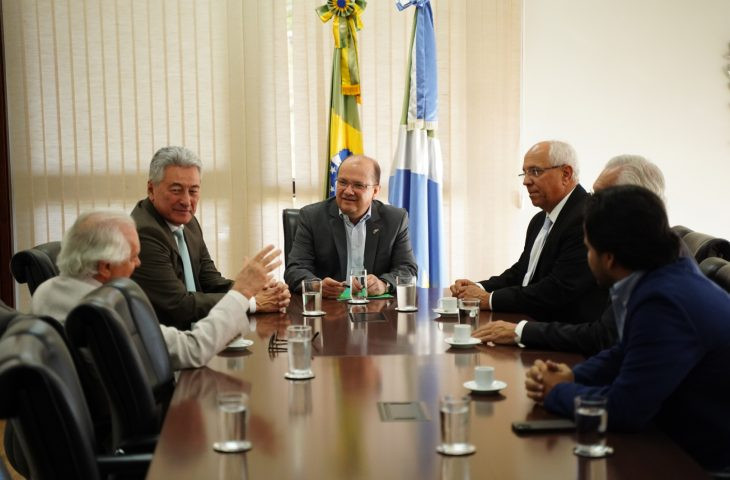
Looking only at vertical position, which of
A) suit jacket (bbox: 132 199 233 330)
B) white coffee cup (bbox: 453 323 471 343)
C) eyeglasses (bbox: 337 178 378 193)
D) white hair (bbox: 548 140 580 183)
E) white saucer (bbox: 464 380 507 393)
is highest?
white hair (bbox: 548 140 580 183)

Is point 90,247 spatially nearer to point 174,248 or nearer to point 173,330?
point 173,330

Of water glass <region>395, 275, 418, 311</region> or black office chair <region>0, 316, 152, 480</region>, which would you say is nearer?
black office chair <region>0, 316, 152, 480</region>

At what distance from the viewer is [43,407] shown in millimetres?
1671

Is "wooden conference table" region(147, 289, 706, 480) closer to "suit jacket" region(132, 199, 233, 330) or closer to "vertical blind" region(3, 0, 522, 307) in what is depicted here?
"suit jacket" region(132, 199, 233, 330)

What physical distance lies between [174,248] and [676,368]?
2284 mm

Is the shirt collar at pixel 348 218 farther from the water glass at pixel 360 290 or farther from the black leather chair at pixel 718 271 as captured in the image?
the black leather chair at pixel 718 271

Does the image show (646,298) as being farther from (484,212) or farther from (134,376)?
(484,212)

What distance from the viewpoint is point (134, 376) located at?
87.5 inches

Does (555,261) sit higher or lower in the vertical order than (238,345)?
higher

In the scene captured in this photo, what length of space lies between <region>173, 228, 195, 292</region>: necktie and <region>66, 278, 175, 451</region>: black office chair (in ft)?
4.41

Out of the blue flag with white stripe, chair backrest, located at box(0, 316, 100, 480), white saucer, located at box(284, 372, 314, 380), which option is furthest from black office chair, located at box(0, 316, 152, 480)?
the blue flag with white stripe

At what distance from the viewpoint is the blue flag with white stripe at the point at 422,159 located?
573 centimetres

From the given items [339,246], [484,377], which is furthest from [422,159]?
[484,377]

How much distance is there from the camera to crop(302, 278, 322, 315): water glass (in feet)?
11.1
